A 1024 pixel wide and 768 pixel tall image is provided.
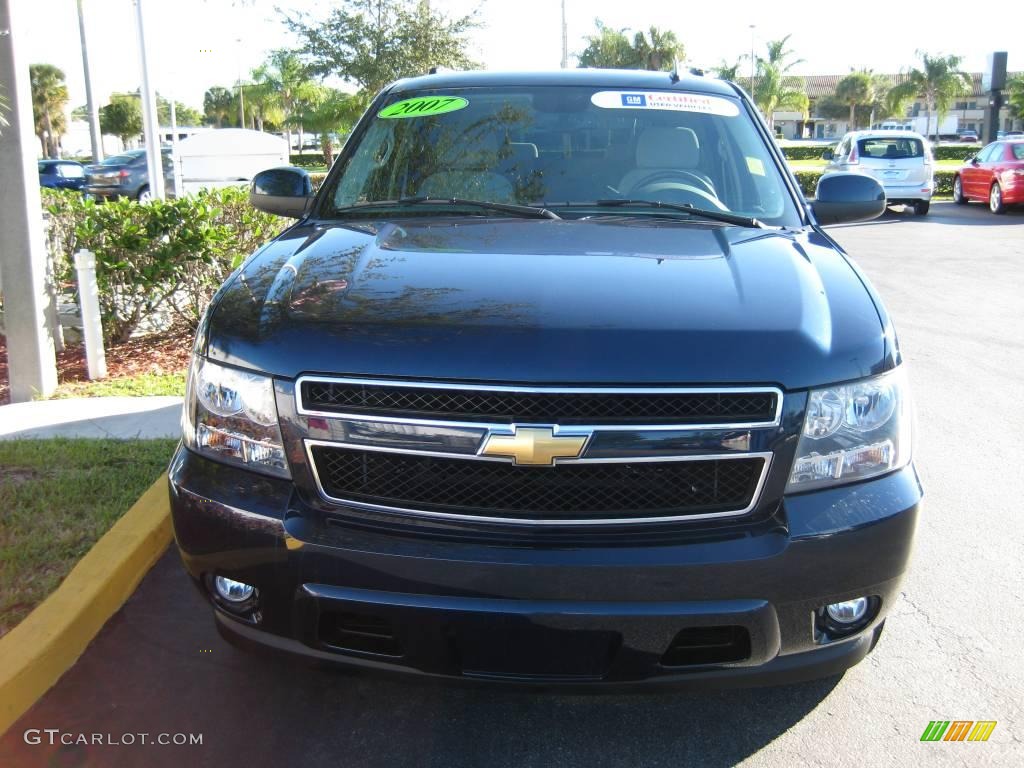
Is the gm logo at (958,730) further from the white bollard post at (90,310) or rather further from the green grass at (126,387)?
the white bollard post at (90,310)

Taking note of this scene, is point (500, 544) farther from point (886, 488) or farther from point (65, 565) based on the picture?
point (65, 565)

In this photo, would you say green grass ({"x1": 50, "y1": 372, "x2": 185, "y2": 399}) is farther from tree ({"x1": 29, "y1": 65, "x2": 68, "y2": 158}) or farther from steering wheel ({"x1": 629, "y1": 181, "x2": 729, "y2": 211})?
tree ({"x1": 29, "y1": 65, "x2": 68, "y2": 158})

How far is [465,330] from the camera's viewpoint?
7.73ft

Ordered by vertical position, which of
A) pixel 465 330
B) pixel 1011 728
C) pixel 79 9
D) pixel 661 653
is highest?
pixel 79 9

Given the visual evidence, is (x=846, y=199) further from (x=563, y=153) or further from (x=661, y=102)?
(x=563, y=153)

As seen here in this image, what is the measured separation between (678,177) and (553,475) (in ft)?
6.06

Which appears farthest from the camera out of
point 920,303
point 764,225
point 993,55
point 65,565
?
point 993,55

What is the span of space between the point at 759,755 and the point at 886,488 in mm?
836

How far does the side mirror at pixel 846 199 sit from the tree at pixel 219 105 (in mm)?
80412

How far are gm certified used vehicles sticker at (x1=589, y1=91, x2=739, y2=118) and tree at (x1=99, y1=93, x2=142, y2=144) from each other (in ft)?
224

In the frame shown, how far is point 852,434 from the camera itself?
7.82 ft

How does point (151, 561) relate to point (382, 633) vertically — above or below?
below

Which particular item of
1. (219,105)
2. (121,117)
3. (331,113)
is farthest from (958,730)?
(219,105)

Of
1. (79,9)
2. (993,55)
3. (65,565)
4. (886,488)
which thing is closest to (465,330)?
(886,488)
